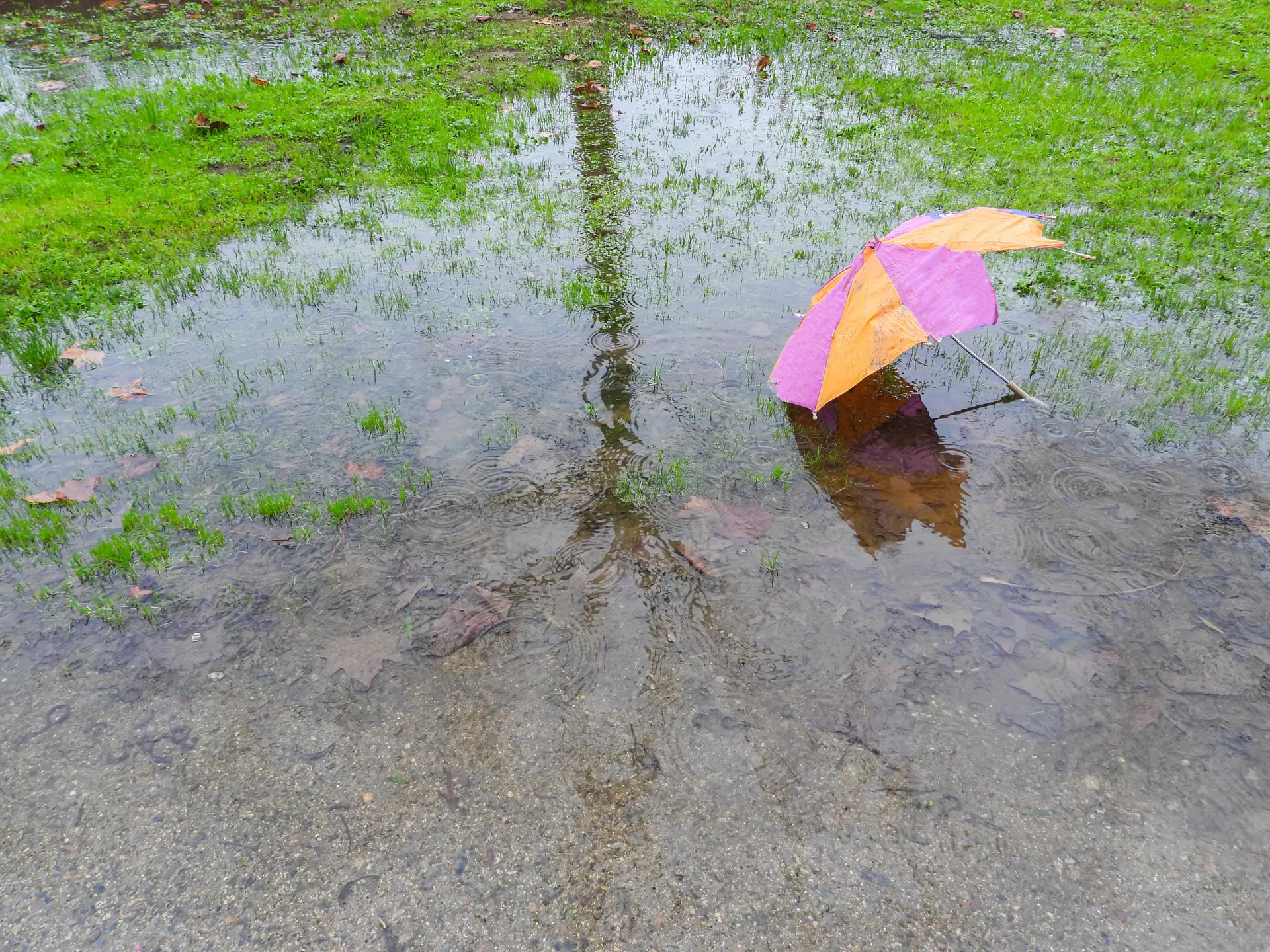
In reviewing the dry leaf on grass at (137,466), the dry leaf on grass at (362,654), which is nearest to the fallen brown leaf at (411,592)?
the dry leaf on grass at (362,654)

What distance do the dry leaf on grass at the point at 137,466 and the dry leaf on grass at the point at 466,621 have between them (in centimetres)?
257

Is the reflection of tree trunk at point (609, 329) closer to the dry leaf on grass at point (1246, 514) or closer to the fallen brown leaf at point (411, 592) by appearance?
the fallen brown leaf at point (411, 592)

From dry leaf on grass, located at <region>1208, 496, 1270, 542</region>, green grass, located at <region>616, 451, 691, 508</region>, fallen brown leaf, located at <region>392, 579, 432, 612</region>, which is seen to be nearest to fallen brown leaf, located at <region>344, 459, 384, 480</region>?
fallen brown leaf, located at <region>392, 579, 432, 612</region>

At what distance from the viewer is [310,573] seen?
14.8 ft

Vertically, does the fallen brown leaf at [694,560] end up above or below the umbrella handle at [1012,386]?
below

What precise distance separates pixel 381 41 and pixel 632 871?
16.5 meters

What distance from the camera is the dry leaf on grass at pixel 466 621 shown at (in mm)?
4156

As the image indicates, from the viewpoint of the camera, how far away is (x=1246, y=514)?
4.79m

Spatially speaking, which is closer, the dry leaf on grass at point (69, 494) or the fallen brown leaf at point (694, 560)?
the fallen brown leaf at point (694, 560)

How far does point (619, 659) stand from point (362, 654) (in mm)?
1410

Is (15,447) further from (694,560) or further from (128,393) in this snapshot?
(694,560)

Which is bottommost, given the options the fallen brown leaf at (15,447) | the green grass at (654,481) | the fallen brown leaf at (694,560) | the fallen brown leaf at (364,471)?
the fallen brown leaf at (694,560)

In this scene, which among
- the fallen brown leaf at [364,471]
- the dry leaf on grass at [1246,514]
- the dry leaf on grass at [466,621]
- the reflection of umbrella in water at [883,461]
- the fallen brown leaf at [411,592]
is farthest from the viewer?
the fallen brown leaf at [364,471]

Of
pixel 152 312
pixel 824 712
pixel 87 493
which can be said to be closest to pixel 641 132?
pixel 152 312
